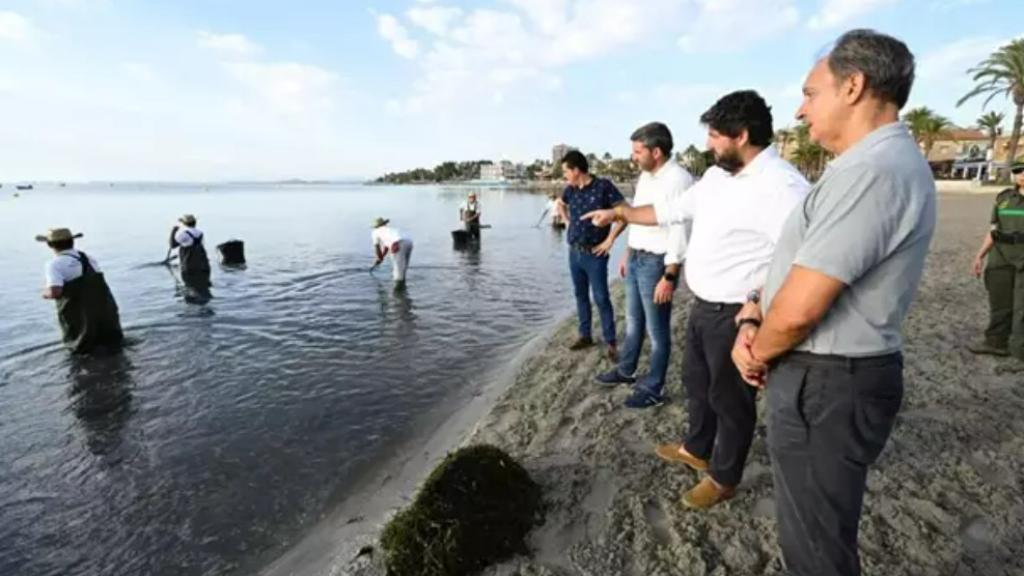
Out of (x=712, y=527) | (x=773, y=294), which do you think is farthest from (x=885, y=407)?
(x=712, y=527)

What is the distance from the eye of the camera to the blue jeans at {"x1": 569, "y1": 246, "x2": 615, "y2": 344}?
5.37m

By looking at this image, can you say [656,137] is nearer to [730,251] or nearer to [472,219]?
[730,251]

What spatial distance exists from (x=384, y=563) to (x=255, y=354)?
5.47 metres

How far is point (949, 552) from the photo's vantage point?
257cm

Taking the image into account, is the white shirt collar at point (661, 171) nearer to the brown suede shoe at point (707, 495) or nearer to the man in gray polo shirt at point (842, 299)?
the brown suede shoe at point (707, 495)

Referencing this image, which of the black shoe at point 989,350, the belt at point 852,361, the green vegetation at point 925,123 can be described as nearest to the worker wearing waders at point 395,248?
the black shoe at point 989,350

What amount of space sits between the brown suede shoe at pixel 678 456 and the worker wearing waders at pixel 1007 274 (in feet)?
13.6

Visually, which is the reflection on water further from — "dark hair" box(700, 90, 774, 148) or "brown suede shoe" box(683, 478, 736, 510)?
"dark hair" box(700, 90, 774, 148)

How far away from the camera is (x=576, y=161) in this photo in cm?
530

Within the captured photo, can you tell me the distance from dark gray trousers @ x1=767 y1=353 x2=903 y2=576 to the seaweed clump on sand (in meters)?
1.38

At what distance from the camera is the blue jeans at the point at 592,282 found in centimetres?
537

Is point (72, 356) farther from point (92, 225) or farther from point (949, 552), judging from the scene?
point (92, 225)

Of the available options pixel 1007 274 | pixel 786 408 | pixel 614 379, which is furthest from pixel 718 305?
pixel 1007 274

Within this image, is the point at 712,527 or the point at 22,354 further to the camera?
the point at 22,354
